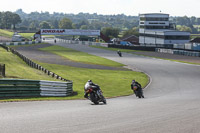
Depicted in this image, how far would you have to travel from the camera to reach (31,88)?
20.4m

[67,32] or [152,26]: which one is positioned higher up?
[152,26]

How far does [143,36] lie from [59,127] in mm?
136744

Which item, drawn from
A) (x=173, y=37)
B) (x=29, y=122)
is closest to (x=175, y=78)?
(x=29, y=122)

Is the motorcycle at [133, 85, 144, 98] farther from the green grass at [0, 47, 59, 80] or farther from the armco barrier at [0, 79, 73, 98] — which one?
the green grass at [0, 47, 59, 80]

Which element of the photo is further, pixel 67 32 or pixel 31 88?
pixel 67 32

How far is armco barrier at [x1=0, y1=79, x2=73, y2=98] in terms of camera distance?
19.1m

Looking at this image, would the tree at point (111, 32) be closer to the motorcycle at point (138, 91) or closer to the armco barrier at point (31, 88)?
the motorcycle at point (138, 91)

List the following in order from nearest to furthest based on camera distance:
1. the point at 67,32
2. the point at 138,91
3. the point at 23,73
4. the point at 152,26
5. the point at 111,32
A: the point at 138,91 → the point at 23,73 → the point at 67,32 → the point at 152,26 → the point at 111,32

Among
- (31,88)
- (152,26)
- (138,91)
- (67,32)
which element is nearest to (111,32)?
(152,26)

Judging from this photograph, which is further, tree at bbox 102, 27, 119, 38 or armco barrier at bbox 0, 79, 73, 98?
tree at bbox 102, 27, 119, 38

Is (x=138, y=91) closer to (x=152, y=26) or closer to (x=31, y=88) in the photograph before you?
(x=31, y=88)

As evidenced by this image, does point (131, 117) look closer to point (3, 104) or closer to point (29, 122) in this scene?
point (29, 122)

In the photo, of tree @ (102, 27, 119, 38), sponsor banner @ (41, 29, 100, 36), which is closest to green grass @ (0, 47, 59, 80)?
sponsor banner @ (41, 29, 100, 36)

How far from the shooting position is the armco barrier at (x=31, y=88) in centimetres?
1906
